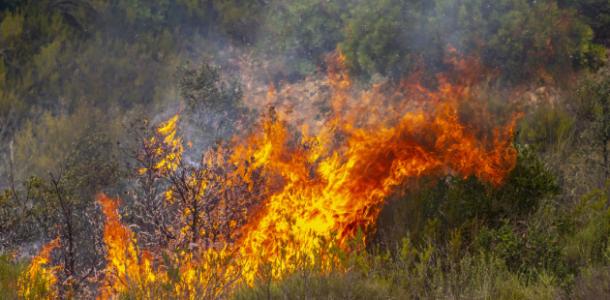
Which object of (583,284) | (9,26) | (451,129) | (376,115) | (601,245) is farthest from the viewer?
(9,26)

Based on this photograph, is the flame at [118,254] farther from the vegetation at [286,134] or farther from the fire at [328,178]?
the vegetation at [286,134]

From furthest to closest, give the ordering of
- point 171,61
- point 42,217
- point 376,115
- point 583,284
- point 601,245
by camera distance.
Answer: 1. point 171,61
2. point 376,115
3. point 42,217
4. point 601,245
5. point 583,284

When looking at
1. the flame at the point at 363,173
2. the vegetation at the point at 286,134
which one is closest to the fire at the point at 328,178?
the flame at the point at 363,173

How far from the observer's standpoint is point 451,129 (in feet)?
21.6

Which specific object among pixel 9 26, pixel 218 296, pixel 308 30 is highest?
pixel 9 26

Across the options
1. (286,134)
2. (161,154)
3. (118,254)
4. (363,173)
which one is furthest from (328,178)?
(286,134)

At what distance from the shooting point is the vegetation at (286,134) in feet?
15.9

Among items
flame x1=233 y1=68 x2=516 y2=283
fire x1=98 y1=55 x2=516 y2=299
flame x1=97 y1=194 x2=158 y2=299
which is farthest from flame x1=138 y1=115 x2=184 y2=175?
flame x1=233 y1=68 x2=516 y2=283

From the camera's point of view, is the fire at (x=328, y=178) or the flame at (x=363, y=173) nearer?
the fire at (x=328, y=178)

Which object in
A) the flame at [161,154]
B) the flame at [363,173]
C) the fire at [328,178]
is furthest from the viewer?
the flame at [161,154]

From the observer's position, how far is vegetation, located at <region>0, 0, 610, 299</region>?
4859 mm

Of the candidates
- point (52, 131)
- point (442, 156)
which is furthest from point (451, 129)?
point (52, 131)

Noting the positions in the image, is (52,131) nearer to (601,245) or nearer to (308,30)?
(308,30)

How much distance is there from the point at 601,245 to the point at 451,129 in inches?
74.6
